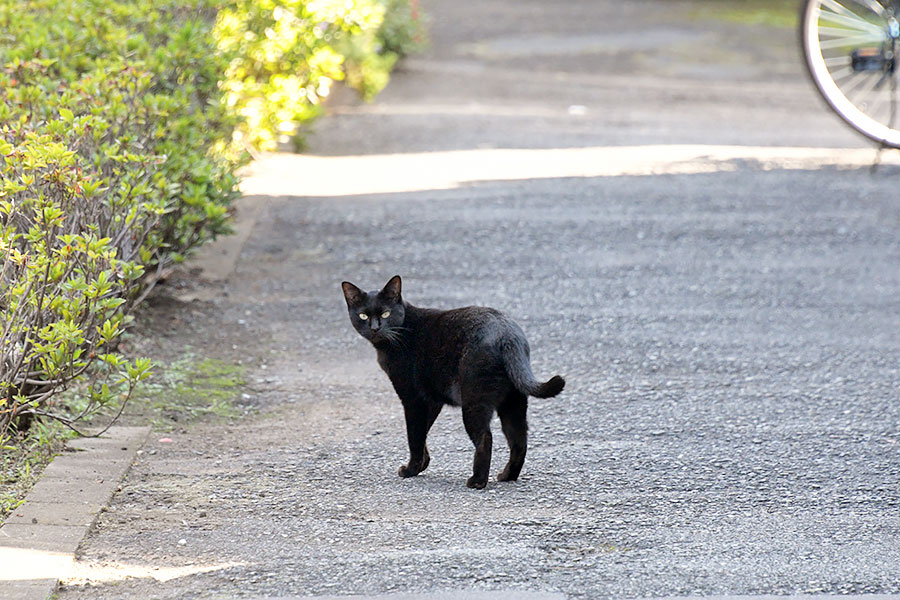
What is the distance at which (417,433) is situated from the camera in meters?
4.40

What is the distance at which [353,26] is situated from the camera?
33.8 feet

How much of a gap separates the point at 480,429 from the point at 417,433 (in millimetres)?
283

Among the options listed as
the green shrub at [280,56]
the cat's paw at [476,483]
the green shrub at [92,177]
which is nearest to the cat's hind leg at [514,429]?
the cat's paw at [476,483]

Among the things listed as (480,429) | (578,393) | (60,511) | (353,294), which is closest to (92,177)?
(353,294)

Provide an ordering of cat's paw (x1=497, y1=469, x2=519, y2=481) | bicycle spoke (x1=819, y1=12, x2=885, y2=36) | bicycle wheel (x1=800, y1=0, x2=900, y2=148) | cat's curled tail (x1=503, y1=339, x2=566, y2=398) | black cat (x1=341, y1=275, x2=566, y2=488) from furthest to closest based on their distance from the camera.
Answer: bicycle spoke (x1=819, y1=12, x2=885, y2=36), bicycle wheel (x1=800, y1=0, x2=900, y2=148), cat's paw (x1=497, y1=469, x2=519, y2=481), black cat (x1=341, y1=275, x2=566, y2=488), cat's curled tail (x1=503, y1=339, x2=566, y2=398)

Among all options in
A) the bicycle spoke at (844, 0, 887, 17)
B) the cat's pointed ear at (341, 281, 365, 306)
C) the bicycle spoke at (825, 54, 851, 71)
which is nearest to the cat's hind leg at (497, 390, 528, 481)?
the cat's pointed ear at (341, 281, 365, 306)

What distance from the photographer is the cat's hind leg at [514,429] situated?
4305mm

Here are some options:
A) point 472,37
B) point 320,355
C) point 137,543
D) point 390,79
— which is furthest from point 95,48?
point 472,37

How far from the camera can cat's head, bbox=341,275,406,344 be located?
453 centimetres

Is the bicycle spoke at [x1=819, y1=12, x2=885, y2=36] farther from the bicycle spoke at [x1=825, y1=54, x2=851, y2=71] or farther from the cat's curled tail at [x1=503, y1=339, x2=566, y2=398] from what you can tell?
the cat's curled tail at [x1=503, y1=339, x2=566, y2=398]

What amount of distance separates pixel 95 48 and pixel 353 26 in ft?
12.4

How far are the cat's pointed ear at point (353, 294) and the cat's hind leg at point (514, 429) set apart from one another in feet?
2.35

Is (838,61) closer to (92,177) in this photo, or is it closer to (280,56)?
(280,56)

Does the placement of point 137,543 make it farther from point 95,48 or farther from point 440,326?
point 95,48
